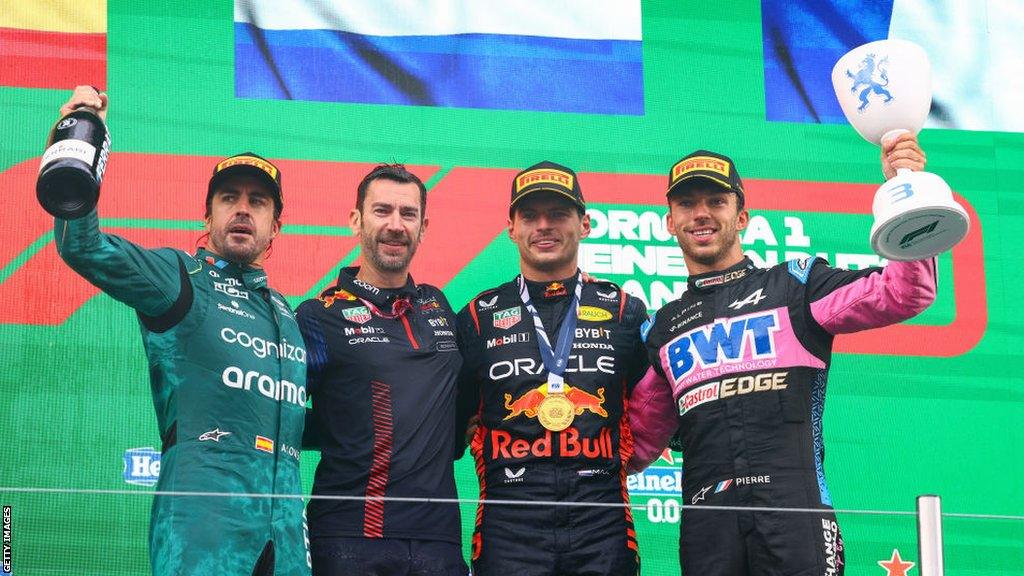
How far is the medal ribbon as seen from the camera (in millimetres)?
3164

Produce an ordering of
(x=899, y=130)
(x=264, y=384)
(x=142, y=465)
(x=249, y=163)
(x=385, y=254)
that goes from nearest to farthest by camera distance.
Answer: (x=899, y=130) < (x=264, y=384) < (x=249, y=163) < (x=385, y=254) < (x=142, y=465)

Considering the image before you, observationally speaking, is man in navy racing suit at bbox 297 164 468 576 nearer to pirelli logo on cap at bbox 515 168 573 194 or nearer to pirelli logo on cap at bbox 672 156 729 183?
pirelli logo on cap at bbox 515 168 573 194

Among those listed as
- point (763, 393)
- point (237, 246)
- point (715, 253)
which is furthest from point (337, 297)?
point (763, 393)

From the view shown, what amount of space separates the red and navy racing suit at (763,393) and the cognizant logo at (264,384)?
0.78 m

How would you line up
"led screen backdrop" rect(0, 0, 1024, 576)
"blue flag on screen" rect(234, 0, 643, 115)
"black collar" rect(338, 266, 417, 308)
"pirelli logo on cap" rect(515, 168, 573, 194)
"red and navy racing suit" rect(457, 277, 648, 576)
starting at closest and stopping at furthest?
"red and navy racing suit" rect(457, 277, 648, 576) → "black collar" rect(338, 266, 417, 308) → "pirelli logo on cap" rect(515, 168, 573, 194) → "led screen backdrop" rect(0, 0, 1024, 576) → "blue flag on screen" rect(234, 0, 643, 115)

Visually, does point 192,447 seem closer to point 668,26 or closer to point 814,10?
point 668,26

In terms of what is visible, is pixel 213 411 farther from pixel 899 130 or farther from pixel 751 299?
pixel 899 130

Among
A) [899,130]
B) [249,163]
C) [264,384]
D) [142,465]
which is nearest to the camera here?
[899,130]

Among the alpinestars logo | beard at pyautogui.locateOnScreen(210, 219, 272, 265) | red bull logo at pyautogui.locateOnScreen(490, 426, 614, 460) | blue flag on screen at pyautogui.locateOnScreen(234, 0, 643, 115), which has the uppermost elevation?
blue flag on screen at pyautogui.locateOnScreen(234, 0, 643, 115)

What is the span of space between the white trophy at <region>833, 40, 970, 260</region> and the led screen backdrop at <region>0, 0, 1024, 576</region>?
1462 millimetres

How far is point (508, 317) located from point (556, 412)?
0.29 m

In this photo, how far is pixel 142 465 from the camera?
387cm

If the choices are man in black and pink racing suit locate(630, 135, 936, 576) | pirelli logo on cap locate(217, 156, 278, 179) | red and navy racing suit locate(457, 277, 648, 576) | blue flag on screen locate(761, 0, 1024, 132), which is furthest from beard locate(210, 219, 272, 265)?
blue flag on screen locate(761, 0, 1024, 132)

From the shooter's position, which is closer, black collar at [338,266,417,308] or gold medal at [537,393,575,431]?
gold medal at [537,393,575,431]
